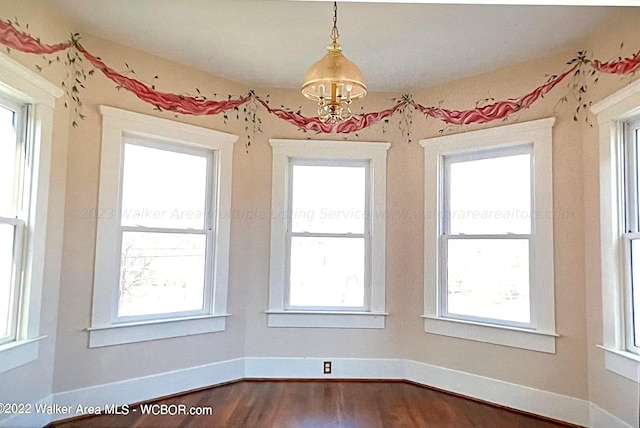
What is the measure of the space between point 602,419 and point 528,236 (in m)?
1.33

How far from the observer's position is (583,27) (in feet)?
9.86

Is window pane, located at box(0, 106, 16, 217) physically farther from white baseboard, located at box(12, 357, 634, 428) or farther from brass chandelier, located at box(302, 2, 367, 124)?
brass chandelier, located at box(302, 2, 367, 124)

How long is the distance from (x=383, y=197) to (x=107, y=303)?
8.19 ft

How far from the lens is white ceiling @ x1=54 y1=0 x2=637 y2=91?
2.85 metres

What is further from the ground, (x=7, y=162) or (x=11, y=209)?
(x=7, y=162)

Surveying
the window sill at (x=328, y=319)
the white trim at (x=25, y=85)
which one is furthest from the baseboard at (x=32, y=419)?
the white trim at (x=25, y=85)

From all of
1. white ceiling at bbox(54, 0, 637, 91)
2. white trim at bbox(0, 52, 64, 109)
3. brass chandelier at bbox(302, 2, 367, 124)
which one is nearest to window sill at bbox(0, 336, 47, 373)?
white trim at bbox(0, 52, 64, 109)

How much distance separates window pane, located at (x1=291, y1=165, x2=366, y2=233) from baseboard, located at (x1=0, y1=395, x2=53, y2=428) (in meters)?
2.30

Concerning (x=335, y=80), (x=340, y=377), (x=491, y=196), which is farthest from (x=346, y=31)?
(x=340, y=377)

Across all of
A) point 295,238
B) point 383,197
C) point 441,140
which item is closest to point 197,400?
point 295,238

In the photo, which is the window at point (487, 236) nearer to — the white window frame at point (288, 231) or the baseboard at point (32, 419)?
Result: the white window frame at point (288, 231)

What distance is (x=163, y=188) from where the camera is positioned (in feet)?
12.0

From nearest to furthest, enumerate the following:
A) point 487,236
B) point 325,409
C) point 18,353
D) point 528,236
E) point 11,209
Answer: point 18,353
point 11,209
point 325,409
point 528,236
point 487,236

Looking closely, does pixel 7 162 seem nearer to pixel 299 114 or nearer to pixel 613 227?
pixel 299 114
